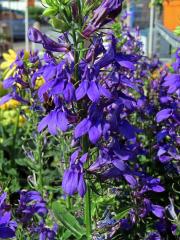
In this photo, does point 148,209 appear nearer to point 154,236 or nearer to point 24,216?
point 154,236

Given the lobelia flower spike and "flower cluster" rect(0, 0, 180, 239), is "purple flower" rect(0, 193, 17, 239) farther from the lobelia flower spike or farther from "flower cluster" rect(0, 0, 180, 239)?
the lobelia flower spike

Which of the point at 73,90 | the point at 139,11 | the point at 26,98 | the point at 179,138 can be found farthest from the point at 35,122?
the point at 139,11

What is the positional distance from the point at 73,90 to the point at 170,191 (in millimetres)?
1180

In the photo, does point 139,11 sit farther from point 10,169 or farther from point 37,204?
point 37,204

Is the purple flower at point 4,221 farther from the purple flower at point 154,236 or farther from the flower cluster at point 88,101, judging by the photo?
the purple flower at point 154,236

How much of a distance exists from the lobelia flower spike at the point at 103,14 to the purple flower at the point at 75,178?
0.42 meters

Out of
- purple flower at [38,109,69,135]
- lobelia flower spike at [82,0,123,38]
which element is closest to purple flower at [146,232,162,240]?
purple flower at [38,109,69,135]

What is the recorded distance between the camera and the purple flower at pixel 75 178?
163cm

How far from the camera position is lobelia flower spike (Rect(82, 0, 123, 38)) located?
156cm

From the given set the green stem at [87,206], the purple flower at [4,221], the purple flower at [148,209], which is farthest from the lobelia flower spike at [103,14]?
the purple flower at [148,209]

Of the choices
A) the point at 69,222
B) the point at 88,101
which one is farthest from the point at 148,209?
the point at 88,101

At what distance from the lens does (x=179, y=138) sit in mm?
2236

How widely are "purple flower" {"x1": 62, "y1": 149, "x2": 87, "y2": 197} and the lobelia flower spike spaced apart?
0.42 m

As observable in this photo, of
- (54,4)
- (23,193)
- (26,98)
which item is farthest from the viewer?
(26,98)
